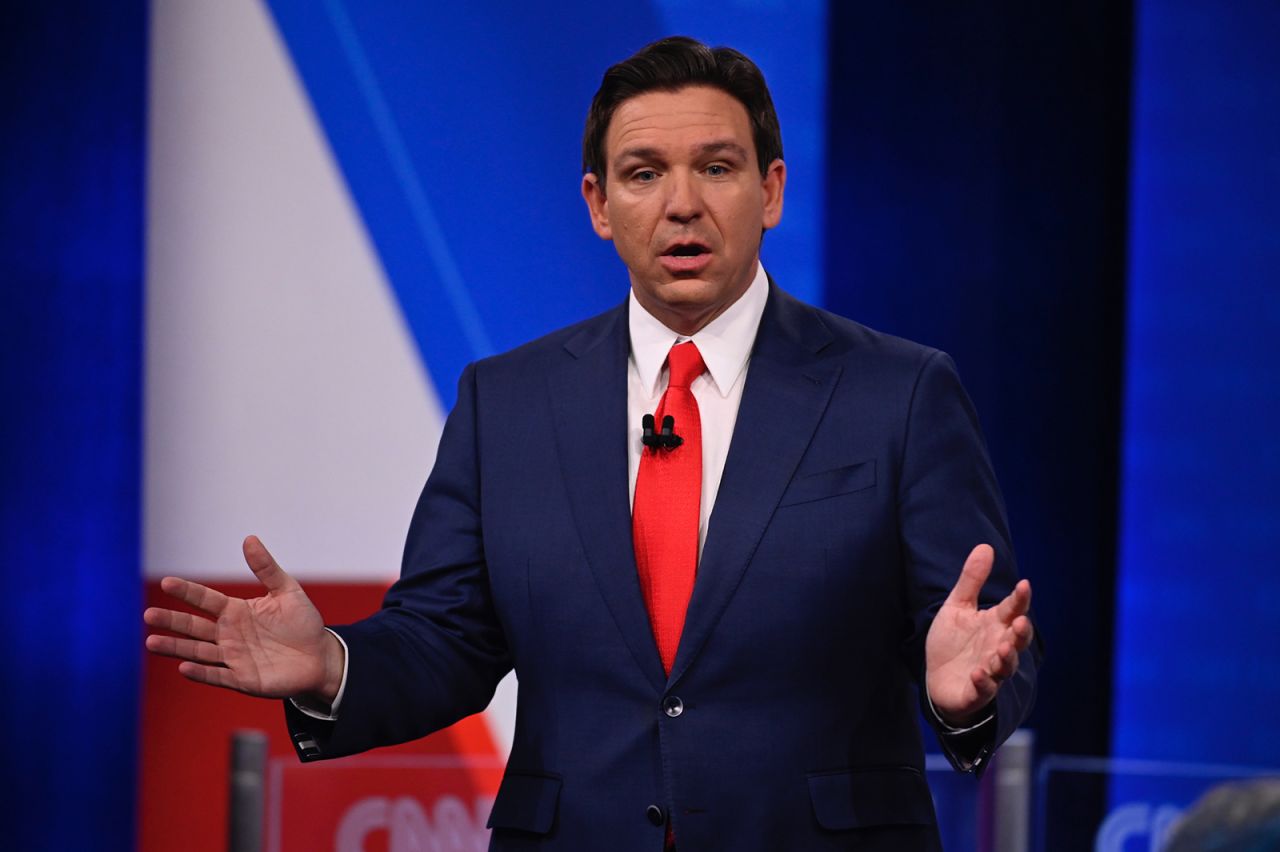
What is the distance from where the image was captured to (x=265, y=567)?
1727mm

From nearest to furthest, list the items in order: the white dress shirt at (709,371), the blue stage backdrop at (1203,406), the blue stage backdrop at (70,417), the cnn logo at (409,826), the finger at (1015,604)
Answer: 1. the finger at (1015,604)
2. the white dress shirt at (709,371)
3. the cnn logo at (409,826)
4. the blue stage backdrop at (70,417)
5. the blue stage backdrop at (1203,406)

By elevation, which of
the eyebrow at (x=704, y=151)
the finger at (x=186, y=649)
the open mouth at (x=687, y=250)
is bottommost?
the finger at (x=186, y=649)

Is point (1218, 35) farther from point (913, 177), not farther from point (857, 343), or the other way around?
point (857, 343)

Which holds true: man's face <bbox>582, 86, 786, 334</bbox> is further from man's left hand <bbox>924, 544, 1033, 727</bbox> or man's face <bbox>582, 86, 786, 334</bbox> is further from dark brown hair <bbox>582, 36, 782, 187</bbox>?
man's left hand <bbox>924, 544, 1033, 727</bbox>

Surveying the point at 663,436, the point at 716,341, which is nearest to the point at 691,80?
the point at 716,341

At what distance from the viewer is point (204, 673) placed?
169 cm

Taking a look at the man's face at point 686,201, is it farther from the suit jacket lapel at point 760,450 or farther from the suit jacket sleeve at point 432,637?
the suit jacket sleeve at point 432,637

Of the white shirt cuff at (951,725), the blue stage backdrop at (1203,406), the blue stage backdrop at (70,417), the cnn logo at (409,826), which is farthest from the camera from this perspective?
the blue stage backdrop at (1203,406)

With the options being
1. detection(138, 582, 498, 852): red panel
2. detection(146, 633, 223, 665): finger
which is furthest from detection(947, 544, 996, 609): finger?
detection(138, 582, 498, 852): red panel

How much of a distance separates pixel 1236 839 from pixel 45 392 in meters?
3.21

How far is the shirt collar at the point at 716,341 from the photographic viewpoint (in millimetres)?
1927

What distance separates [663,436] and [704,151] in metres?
0.36

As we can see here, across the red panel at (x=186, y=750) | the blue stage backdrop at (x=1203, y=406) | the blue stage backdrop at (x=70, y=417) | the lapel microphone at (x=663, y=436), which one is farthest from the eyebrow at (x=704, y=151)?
the blue stage backdrop at (x=1203, y=406)

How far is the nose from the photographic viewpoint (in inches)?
74.6
